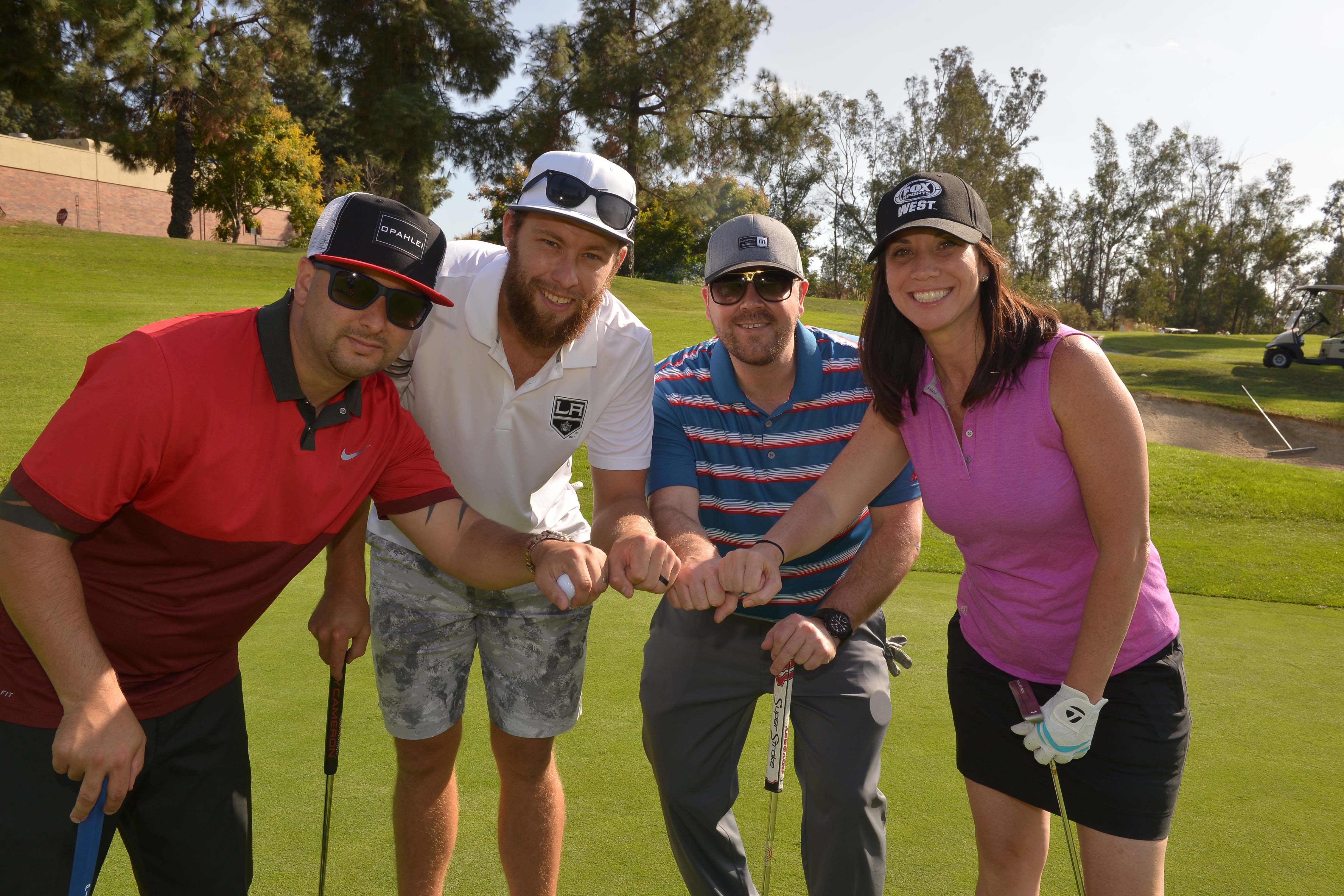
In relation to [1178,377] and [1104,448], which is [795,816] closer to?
[1104,448]

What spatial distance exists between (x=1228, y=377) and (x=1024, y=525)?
63.3 ft

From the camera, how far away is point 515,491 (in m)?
2.63

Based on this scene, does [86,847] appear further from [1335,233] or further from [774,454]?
[1335,233]

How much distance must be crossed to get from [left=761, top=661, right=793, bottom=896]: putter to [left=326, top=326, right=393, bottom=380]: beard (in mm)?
1270

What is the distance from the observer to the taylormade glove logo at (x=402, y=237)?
198cm

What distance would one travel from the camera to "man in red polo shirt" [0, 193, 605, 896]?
1632mm

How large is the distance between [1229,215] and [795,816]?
5048 centimetres

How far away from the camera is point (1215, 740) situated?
10.1ft

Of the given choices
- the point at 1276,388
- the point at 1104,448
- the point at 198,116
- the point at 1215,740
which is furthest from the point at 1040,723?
the point at 198,116

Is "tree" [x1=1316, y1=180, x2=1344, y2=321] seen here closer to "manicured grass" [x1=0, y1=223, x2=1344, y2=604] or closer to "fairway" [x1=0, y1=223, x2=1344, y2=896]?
"manicured grass" [x1=0, y1=223, x2=1344, y2=604]

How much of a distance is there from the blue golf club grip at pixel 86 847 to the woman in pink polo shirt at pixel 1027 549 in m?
1.41

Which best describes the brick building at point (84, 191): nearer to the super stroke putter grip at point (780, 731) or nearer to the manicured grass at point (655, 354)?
the manicured grass at point (655, 354)

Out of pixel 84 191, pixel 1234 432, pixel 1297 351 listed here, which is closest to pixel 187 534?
pixel 1234 432

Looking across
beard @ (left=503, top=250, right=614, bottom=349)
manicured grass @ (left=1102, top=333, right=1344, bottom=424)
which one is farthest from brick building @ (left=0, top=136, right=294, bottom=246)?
beard @ (left=503, top=250, right=614, bottom=349)
